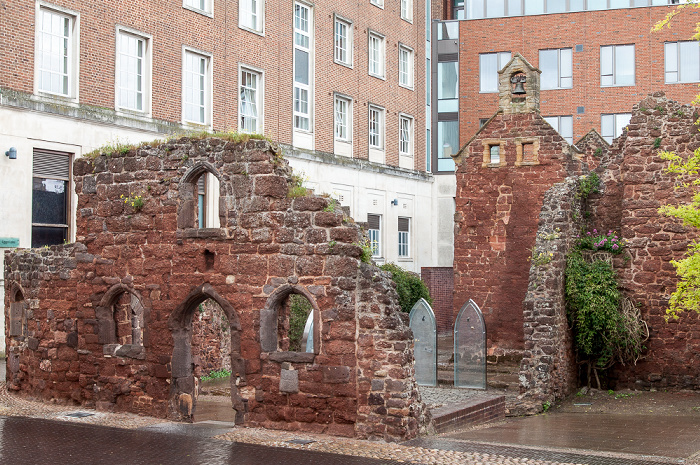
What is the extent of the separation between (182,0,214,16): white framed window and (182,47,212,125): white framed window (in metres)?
1.23

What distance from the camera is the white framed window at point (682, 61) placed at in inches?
1497

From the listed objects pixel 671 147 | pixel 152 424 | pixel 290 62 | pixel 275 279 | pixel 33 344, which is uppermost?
pixel 290 62

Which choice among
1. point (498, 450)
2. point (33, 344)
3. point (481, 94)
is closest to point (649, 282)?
point (498, 450)

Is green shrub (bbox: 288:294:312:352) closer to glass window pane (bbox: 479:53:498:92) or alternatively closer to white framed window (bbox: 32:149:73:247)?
white framed window (bbox: 32:149:73:247)

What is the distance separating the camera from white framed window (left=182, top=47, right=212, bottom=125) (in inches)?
1009

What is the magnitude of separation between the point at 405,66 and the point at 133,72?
1559cm

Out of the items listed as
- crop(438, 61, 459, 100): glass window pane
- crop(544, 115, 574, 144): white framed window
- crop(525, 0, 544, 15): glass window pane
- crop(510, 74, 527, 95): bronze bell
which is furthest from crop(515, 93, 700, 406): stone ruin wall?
crop(525, 0, 544, 15): glass window pane

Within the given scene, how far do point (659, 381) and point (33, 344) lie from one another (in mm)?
11820

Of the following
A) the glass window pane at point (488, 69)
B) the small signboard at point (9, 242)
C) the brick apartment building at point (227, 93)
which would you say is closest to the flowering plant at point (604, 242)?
the brick apartment building at point (227, 93)

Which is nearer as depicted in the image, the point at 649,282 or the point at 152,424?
the point at 152,424

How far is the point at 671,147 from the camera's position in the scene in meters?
17.6

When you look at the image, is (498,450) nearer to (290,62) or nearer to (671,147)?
(671,147)

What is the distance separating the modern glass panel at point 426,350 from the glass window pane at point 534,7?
83.4ft

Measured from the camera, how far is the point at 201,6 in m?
26.4
